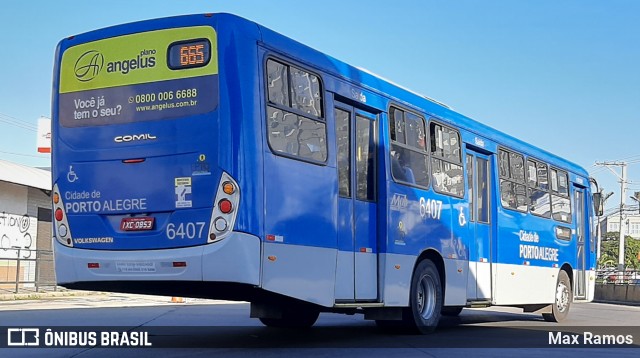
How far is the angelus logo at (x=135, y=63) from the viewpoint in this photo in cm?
917

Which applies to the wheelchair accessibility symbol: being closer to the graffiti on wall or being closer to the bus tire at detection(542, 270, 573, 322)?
the bus tire at detection(542, 270, 573, 322)

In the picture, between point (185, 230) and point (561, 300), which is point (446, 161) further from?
point (561, 300)

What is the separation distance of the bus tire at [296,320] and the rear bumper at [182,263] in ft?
14.6

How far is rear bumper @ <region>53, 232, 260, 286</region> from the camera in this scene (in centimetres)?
848

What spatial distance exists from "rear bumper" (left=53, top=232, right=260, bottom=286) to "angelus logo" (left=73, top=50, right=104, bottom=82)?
202 centimetres

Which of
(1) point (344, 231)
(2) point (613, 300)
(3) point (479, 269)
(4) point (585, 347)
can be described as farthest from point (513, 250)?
(2) point (613, 300)

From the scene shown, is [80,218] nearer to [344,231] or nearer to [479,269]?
[344,231]

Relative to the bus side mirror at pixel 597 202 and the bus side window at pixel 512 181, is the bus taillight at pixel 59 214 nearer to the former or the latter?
the bus side window at pixel 512 181

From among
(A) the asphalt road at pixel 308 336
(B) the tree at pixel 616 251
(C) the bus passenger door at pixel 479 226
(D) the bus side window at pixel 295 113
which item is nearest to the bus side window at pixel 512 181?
(C) the bus passenger door at pixel 479 226

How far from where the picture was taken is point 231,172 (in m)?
8.61

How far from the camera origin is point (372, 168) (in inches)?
437

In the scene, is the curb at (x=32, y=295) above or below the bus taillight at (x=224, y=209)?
below

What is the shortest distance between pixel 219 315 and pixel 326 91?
8331 millimetres

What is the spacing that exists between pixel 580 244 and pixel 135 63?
12982 millimetres
